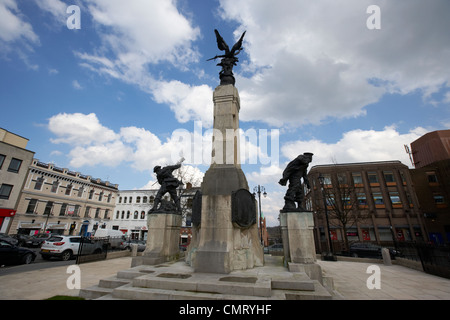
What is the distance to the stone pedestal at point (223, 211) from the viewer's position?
660cm

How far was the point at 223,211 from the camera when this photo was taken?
712cm

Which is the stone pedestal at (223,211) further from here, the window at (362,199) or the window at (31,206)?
the window at (362,199)

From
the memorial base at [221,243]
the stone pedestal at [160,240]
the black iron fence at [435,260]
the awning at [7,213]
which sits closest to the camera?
the memorial base at [221,243]

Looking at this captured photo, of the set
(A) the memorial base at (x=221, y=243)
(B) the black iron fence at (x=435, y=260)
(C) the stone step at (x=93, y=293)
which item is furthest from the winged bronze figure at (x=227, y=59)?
(B) the black iron fence at (x=435, y=260)

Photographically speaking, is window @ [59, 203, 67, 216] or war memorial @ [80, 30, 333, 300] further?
window @ [59, 203, 67, 216]

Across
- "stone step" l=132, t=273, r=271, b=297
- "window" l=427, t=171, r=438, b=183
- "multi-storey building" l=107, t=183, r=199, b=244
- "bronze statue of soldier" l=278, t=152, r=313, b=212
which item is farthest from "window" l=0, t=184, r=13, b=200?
"window" l=427, t=171, r=438, b=183

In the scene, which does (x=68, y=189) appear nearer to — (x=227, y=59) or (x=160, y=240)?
(x=160, y=240)

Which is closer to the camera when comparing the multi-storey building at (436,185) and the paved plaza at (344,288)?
the paved plaza at (344,288)

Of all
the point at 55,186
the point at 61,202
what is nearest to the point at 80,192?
the point at 61,202

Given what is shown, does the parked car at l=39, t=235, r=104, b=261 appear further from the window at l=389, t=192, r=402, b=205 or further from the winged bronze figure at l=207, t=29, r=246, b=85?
the window at l=389, t=192, r=402, b=205

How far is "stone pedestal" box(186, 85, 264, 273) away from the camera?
6602 mm

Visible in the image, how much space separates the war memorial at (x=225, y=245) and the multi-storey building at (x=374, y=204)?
31360mm
